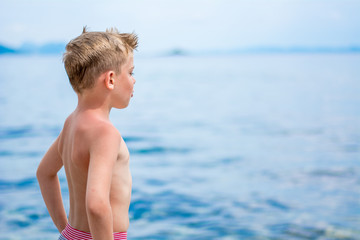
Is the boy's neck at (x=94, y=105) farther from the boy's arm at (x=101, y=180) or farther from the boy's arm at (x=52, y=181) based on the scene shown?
the boy's arm at (x=52, y=181)

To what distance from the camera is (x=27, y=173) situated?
796 centimetres

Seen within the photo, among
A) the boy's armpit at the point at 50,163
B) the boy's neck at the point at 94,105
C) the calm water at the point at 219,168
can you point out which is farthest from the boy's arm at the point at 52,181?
the calm water at the point at 219,168

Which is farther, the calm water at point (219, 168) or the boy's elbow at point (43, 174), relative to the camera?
the calm water at point (219, 168)

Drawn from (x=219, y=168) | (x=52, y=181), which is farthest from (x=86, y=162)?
(x=219, y=168)

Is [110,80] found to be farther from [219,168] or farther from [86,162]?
[219,168]

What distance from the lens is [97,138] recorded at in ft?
5.14

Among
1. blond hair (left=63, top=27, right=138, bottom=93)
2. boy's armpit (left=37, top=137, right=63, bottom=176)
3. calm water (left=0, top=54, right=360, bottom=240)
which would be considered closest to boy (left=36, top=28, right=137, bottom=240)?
blond hair (left=63, top=27, right=138, bottom=93)

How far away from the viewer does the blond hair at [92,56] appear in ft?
5.24

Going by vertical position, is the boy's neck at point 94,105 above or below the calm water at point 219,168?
below

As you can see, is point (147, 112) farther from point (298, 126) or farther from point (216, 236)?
point (216, 236)

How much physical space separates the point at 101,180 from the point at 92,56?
1.27 ft

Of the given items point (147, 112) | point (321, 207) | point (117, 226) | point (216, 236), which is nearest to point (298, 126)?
point (147, 112)

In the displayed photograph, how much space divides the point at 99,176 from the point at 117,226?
0.26m

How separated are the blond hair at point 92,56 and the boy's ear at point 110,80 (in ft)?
0.05
